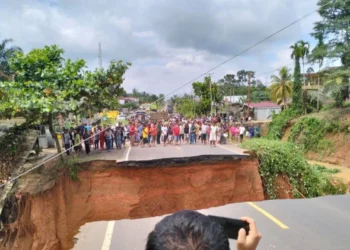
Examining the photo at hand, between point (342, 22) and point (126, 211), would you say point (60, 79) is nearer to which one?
point (126, 211)

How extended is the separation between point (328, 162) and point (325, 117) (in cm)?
373

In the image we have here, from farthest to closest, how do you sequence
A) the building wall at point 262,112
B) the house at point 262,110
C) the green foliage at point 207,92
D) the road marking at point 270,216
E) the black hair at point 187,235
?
the building wall at point 262,112 < the house at point 262,110 < the green foliage at point 207,92 < the road marking at point 270,216 < the black hair at point 187,235

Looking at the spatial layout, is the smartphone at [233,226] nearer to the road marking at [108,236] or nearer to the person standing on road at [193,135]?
the road marking at [108,236]

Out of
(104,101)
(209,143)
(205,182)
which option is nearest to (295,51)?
(209,143)

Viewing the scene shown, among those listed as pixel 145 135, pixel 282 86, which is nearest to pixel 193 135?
pixel 145 135

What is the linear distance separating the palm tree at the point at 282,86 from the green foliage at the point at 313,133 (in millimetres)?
14523

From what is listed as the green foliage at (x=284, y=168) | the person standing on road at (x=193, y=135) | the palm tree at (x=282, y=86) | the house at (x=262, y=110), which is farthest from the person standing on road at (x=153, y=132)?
the house at (x=262, y=110)

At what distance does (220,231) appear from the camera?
121 cm

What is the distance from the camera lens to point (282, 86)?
39.8 metres

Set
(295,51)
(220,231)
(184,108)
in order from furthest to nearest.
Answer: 1. (184,108)
2. (295,51)
3. (220,231)

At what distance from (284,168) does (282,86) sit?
31725mm

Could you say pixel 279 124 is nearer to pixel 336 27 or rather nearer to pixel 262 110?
pixel 336 27

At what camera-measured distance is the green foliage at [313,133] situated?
891 inches

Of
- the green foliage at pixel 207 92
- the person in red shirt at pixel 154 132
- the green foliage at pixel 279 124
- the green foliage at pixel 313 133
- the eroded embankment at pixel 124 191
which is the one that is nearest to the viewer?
the eroded embankment at pixel 124 191
